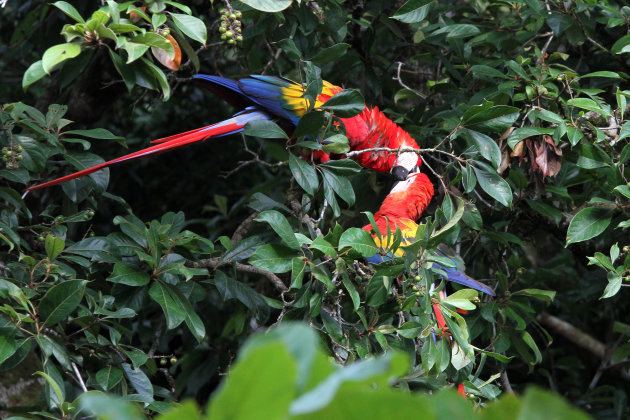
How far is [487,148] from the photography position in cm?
180

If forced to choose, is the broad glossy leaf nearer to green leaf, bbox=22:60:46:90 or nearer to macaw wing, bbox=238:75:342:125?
macaw wing, bbox=238:75:342:125

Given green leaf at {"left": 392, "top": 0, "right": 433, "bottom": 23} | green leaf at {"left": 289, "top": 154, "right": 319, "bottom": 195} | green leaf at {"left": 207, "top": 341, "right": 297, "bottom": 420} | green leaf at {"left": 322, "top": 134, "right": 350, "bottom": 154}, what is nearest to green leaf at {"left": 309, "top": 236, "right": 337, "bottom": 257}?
green leaf at {"left": 289, "top": 154, "right": 319, "bottom": 195}

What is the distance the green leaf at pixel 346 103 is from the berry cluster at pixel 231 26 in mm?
314

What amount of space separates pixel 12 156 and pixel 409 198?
1.15m

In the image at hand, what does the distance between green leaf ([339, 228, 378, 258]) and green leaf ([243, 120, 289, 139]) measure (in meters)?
0.37

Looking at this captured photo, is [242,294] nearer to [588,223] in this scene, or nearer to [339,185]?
[339,185]

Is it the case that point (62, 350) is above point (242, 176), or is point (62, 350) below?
above

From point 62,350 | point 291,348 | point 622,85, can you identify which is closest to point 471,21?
point 622,85

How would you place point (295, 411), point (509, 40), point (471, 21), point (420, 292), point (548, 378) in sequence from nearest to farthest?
point (295, 411)
point (420, 292)
point (509, 40)
point (471, 21)
point (548, 378)

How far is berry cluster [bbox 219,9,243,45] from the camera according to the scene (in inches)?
71.0

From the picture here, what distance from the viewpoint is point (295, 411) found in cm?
40

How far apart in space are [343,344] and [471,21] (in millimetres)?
1563

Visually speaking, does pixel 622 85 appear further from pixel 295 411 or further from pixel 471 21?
pixel 295 411

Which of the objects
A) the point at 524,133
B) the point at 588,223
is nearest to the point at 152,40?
the point at 524,133
